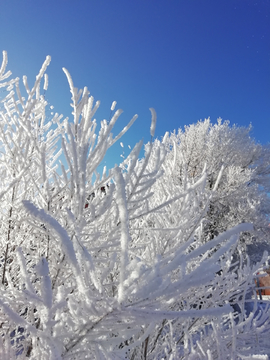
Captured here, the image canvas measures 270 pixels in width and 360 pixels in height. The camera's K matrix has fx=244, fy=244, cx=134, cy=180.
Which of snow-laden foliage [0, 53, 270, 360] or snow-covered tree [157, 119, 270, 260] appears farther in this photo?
snow-covered tree [157, 119, 270, 260]

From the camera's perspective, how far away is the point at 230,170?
38.9ft

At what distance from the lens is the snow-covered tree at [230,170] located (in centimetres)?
1149

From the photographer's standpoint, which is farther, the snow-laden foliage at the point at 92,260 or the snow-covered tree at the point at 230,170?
the snow-covered tree at the point at 230,170

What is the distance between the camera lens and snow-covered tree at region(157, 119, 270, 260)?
452 inches

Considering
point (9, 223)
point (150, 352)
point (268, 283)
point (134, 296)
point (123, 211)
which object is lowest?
point (268, 283)

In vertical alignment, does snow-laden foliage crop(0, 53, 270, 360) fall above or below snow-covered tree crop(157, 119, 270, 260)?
below

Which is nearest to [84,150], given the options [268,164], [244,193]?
[244,193]

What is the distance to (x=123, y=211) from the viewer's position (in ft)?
2.20

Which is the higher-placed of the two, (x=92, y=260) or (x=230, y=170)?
(x=230, y=170)

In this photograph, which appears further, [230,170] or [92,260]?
[230,170]

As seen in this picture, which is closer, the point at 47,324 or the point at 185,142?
the point at 47,324

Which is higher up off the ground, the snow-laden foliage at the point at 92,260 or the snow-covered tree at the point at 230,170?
the snow-covered tree at the point at 230,170

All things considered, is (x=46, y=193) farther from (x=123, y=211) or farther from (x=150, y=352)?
(x=150, y=352)

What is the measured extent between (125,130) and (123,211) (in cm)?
104
